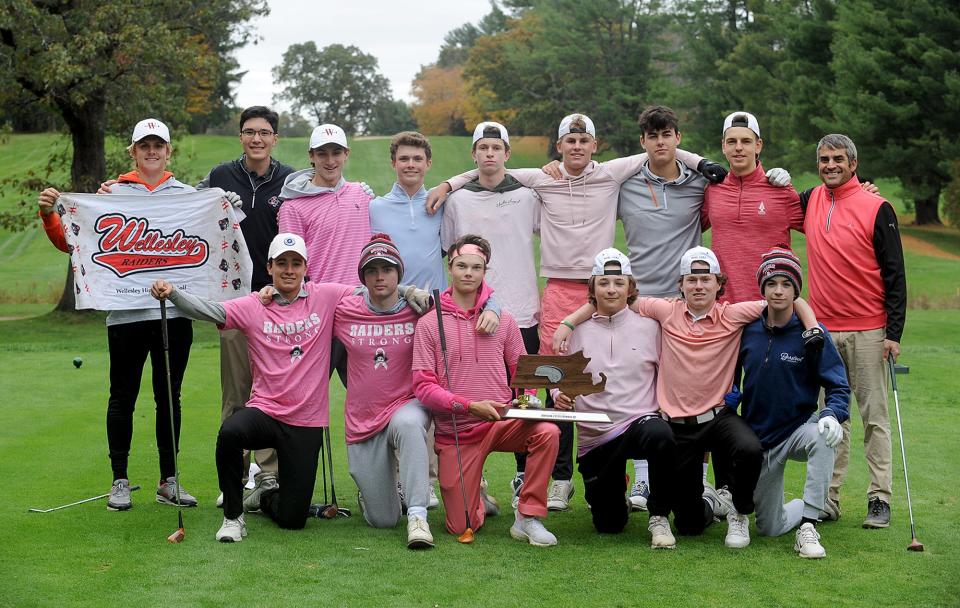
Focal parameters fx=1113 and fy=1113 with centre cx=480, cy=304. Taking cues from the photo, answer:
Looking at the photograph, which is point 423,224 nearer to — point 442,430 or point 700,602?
point 442,430

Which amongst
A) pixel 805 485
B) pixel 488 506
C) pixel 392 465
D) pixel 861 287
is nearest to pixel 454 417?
pixel 392 465

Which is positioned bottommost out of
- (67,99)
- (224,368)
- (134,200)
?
(224,368)

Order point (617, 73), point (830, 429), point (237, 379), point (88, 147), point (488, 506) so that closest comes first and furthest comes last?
point (830, 429), point (488, 506), point (237, 379), point (88, 147), point (617, 73)

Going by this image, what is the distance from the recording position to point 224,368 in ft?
22.9

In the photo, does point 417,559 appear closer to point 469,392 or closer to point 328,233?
point 469,392

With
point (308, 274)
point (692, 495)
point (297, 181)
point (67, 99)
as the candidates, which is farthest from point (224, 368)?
point (67, 99)

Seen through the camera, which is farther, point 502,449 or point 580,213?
point 580,213

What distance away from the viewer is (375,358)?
247 inches

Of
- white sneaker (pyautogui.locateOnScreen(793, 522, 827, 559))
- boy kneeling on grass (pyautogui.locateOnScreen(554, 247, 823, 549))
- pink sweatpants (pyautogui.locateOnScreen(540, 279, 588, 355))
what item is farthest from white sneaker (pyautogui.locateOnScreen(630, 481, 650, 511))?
white sneaker (pyautogui.locateOnScreen(793, 522, 827, 559))

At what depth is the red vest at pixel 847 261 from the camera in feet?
20.7

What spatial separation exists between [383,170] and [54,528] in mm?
50549

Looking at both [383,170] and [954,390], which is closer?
[954,390]

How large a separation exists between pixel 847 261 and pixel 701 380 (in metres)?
1.14

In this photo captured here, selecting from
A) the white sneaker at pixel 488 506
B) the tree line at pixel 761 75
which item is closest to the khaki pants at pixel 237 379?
the white sneaker at pixel 488 506
